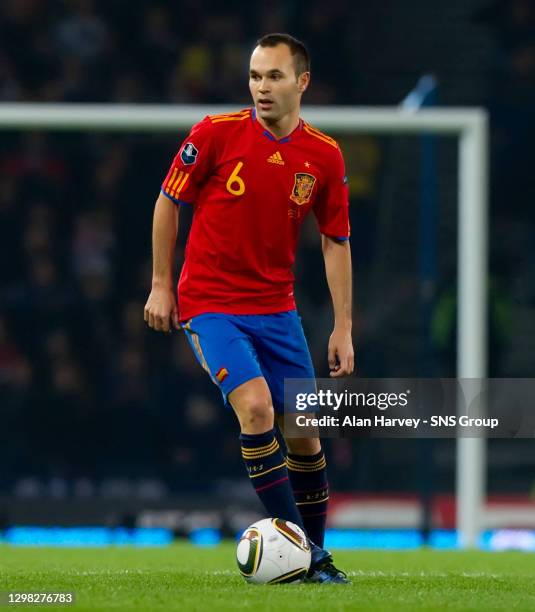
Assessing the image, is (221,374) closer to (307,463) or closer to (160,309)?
(160,309)

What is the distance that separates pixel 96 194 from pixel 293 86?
5393 mm

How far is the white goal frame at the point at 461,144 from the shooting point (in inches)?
358

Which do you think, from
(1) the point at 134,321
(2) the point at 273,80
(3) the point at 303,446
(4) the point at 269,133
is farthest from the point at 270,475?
(1) the point at 134,321

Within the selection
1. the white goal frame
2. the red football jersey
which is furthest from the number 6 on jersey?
the white goal frame

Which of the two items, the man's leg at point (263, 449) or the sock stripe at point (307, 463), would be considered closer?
the man's leg at point (263, 449)

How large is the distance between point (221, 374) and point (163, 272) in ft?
1.41

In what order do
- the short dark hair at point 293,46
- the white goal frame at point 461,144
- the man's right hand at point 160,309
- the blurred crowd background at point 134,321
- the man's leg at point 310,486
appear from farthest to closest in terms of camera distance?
1. the blurred crowd background at point 134,321
2. the white goal frame at point 461,144
3. the man's leg at point 310,486
4. the short dark hair at point 293,46
5. the man's right hand at point 160,309

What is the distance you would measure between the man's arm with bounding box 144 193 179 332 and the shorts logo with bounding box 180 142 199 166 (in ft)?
0.48

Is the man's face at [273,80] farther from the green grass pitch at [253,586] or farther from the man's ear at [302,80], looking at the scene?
the green grass pitch at [253,586]

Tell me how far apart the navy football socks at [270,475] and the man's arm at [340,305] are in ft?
1.58

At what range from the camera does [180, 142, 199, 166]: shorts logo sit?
520 cm

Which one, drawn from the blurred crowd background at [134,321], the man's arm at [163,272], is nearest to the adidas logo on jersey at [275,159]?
the man's arm at [163,272]

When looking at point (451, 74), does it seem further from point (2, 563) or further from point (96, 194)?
point (2, 563)

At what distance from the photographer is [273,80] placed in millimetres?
5176
